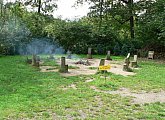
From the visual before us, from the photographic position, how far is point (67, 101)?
313 inches

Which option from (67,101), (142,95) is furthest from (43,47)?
(67,101)

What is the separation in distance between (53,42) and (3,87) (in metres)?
17.0

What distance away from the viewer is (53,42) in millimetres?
26297

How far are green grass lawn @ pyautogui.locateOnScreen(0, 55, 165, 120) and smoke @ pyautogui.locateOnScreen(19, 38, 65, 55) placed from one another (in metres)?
13.2

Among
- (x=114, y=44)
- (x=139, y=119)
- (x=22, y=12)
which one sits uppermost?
(x=22, y=12)

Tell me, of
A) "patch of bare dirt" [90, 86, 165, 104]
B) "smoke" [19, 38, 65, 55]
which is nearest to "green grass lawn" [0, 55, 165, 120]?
"patch of bare dirt" [90, 86, 165, 104]

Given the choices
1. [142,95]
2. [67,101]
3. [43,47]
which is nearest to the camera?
[67,101]

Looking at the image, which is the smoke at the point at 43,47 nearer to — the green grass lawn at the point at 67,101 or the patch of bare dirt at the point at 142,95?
the green grass lawn at the point at 67,101

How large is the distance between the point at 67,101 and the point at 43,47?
60.1 feet

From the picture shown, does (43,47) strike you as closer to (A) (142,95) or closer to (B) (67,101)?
(A) (142,95)

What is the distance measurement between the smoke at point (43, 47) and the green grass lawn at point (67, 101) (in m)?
13.2

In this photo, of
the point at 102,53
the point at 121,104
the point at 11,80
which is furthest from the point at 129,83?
the point at 102,53

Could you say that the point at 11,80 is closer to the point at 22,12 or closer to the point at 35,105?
the point at 35,105

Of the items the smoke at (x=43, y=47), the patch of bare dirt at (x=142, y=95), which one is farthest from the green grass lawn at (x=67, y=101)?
the smoke at (x=43, y=47)
